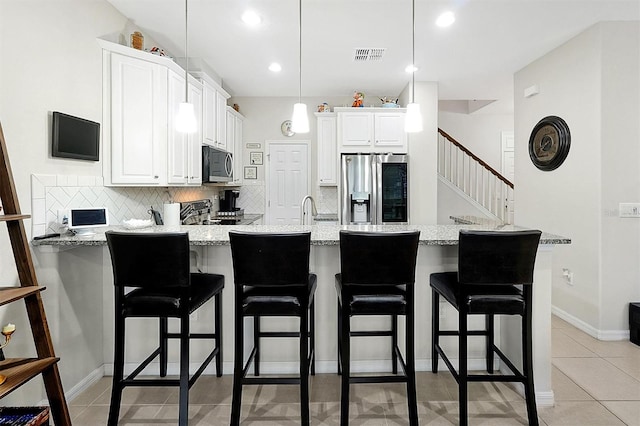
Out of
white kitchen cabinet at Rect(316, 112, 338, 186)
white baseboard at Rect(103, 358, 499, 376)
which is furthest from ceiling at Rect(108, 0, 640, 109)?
white baseboard at Rect(103, 358, 499, 376)

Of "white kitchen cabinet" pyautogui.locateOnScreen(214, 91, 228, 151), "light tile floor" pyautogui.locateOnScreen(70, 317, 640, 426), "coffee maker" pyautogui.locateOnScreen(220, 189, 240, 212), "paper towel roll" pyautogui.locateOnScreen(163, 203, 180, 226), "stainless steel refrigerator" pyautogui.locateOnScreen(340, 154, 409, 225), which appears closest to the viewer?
"light tile floor" pyautogui.locateOnScreen(70, 317, 640, 426)

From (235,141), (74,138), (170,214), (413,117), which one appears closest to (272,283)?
(170,214)

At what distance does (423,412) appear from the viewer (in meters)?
2.12

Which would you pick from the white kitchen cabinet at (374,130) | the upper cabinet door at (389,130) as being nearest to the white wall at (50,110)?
the white kitchen cabinet at (374,130)

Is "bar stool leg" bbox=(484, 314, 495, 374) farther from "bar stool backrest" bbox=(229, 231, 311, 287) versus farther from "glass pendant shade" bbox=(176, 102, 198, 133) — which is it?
"glass pendant shade" bbox=(176, 102, 198, 133)

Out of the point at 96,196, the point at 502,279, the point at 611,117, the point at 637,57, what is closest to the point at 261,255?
the point at 502,279

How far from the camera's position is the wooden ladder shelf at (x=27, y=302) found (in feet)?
5.40

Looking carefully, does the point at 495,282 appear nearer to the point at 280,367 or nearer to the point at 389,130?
the point at 280,367

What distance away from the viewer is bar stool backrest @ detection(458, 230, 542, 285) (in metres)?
1.88

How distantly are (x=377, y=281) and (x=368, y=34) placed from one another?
8.28 ft

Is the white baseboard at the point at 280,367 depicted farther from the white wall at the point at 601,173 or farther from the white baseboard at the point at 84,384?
the white wall at the point at 601,173

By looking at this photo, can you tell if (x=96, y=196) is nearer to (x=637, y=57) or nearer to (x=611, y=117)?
(x=611, y=117)

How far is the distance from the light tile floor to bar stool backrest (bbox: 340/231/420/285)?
83 cm

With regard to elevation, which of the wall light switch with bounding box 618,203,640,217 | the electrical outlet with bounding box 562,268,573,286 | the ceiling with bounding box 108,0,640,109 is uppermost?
the ceiling with bounding box 108,0,640,109
